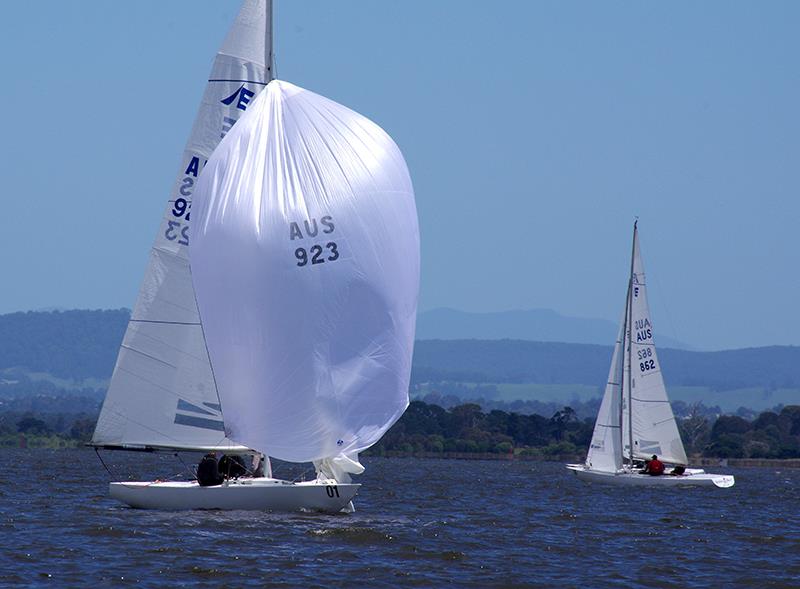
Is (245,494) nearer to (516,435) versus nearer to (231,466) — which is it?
(231,466)

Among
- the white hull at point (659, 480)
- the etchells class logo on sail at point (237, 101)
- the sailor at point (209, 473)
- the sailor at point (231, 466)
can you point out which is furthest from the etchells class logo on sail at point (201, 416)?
the white hull at point (659, 480)

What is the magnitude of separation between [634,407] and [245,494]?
2944cm

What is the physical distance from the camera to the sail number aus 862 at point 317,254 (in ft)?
90.5

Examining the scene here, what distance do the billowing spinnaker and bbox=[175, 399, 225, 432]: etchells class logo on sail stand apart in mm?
1316

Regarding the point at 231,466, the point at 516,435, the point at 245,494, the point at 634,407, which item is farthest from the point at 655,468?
the point at 516,435

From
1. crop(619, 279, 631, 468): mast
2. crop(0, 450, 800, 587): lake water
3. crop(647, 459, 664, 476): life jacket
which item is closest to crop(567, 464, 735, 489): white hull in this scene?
crop(647, 459, 664, 476): life jacket

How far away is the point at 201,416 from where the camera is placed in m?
29.4

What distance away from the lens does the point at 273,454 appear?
27.8 meters

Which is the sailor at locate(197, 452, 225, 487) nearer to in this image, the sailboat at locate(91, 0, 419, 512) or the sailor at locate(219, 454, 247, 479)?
the sailboat at locate(91, 0, 419, 512)

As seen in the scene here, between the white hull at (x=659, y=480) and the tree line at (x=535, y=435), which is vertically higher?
the tree line at (x=535, y=435)

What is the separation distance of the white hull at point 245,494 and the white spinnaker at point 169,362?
3.21 ft

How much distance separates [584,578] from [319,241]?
25.7 ft

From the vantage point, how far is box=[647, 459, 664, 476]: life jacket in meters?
53.5

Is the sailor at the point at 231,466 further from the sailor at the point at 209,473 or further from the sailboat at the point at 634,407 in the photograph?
the sailboat at the point at 634,407
